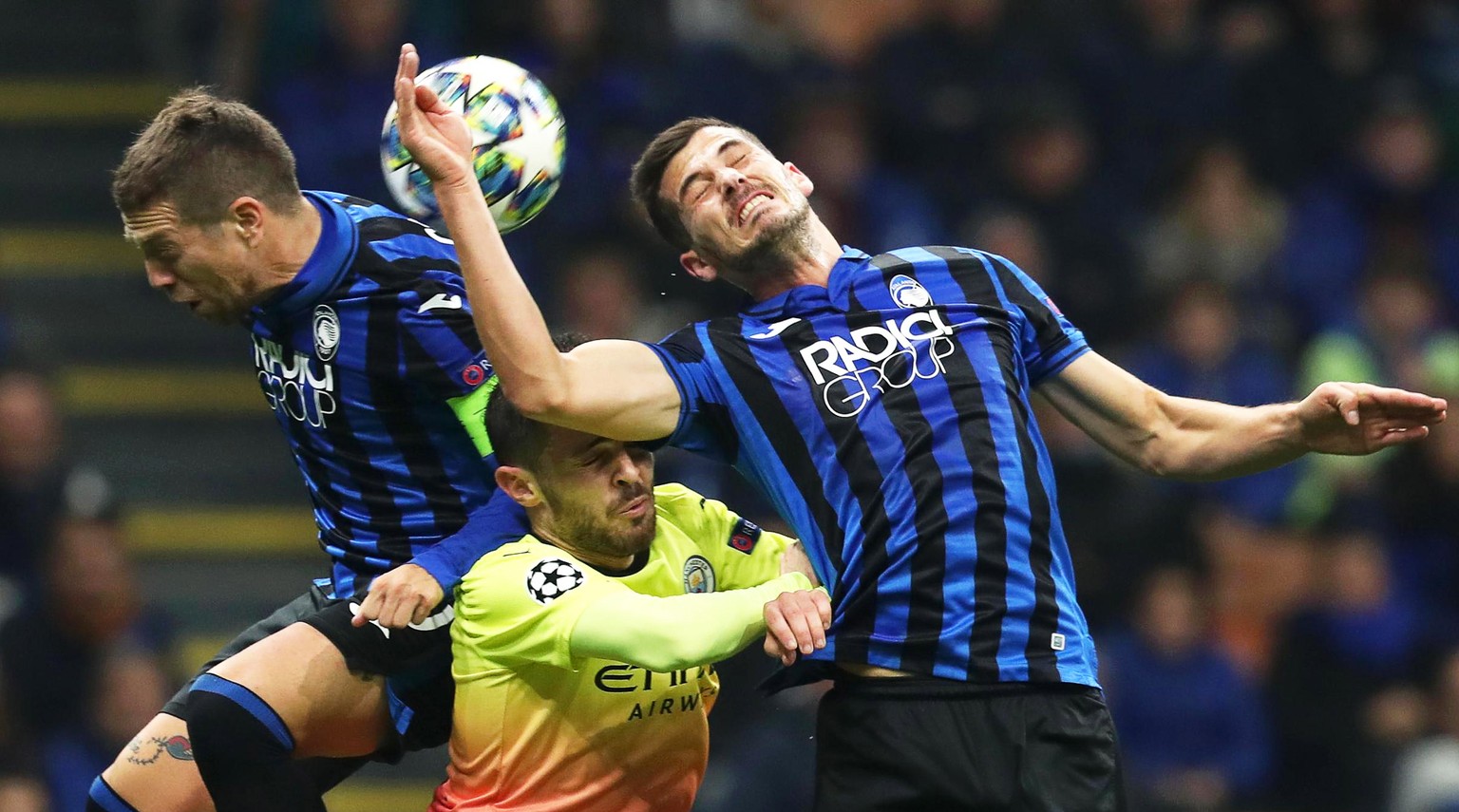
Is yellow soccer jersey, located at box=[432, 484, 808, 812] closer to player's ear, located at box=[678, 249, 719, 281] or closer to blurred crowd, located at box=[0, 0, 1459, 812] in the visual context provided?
player's ear, located at box=[678, 249, 719, 281]

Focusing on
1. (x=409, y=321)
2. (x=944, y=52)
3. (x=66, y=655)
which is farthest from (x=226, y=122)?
(x=944, y=52)

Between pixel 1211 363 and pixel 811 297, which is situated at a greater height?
pixel 811 297

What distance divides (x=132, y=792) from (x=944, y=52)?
22.1 feet

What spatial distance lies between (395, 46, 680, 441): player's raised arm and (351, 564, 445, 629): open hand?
0.46 m

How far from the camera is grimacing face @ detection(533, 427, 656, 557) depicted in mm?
3977

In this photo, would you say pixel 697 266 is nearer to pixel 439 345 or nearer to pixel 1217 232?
pixel 439 345

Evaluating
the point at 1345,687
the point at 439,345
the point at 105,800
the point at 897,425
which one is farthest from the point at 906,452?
the point at 1345,687

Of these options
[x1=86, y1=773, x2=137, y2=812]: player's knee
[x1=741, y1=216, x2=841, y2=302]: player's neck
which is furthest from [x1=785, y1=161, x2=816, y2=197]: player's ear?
[x1=86, y1=773, x2=137, y2=812]: player's knee

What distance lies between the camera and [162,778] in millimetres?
4160

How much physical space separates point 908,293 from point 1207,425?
2.29 ft

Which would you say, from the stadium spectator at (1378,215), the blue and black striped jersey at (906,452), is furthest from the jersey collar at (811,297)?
the stadium spectator at (1378,215)

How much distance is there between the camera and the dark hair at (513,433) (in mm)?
3986

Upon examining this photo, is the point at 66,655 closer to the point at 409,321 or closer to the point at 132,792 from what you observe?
the point at 132,792

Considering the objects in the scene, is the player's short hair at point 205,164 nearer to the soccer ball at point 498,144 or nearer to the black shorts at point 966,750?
the soccer ball at point 498,144
